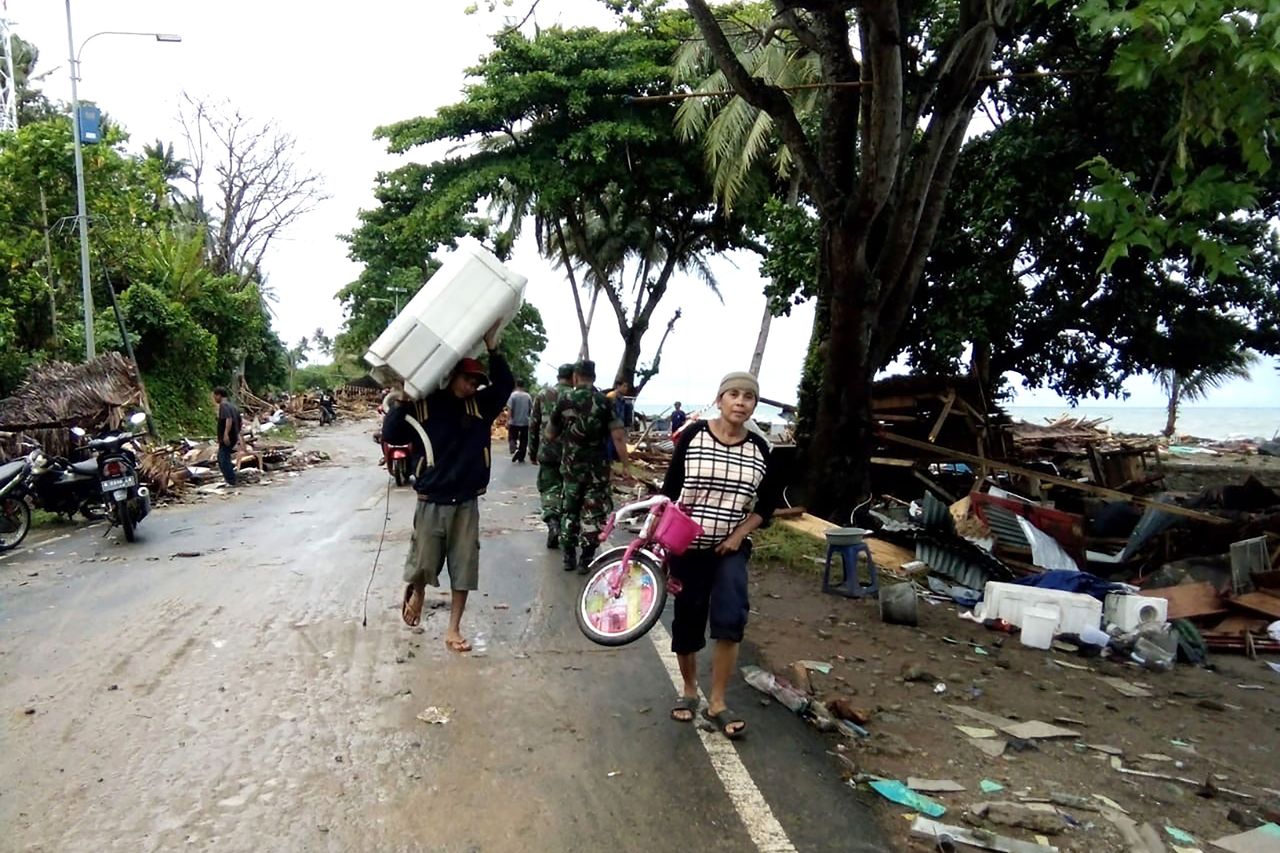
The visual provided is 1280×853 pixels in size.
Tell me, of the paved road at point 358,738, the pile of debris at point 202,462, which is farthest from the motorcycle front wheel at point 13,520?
the pile of debris at point 202,462

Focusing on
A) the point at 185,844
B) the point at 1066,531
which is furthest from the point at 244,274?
the point at 185,844

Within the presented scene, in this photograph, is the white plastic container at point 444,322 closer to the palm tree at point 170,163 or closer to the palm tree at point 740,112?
the palm tree at point 740,112

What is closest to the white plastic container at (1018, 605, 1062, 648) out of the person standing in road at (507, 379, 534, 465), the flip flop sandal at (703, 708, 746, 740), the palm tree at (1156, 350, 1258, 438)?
the flip flop sandal at (703, 708, 746, 740)

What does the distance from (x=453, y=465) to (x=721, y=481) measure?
6.07 ft

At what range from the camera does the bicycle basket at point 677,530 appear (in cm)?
411

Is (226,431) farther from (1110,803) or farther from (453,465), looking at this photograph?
(1110,803)

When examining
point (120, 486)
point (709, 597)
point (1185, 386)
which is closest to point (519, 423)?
point (120, 486)

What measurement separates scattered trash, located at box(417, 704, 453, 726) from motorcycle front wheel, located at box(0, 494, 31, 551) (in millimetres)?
7169

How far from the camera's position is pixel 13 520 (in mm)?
9438

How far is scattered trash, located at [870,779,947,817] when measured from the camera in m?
3.58

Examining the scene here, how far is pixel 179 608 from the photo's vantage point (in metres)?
6.45

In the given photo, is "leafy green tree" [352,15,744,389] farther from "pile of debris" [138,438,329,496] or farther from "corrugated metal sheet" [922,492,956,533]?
"corrugated metal sheet" [922,492,956,533]

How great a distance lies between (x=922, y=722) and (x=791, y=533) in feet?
16.0

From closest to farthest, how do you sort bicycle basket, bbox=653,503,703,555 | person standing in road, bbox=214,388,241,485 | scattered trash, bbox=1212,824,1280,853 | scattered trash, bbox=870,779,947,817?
scattered trash, bbox=1212,824,1280,853 → scattered trash, bbox=870,779,947,817 → bicycle basket, bbox=653,503,703,555 → person standing in road, bbox=214,388,241,485
